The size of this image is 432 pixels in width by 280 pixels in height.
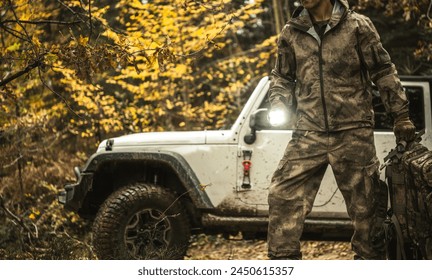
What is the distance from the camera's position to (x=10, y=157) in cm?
762

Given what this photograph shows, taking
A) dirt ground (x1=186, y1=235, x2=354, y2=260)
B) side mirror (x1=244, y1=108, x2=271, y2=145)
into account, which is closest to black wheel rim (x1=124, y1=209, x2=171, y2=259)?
side mirror (x1=244, y1=108, x2=271, y2=145)

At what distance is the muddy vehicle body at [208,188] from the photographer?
5.17m

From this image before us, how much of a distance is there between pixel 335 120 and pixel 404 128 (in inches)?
16.4

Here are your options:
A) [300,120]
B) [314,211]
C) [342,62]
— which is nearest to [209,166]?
[314,211]

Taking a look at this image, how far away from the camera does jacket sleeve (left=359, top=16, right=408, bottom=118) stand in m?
3.91

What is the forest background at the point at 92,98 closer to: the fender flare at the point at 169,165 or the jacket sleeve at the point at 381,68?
the fender flare at the point at 169,165

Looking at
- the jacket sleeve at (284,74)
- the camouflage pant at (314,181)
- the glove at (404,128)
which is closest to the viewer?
the glove at (404,128)

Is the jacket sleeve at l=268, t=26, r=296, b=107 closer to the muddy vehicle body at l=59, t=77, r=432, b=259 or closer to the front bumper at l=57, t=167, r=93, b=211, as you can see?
the muddy vehicle body at l=59, t=77, r=432, b=259

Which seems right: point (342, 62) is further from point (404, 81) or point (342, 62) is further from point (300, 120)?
point (404, 81)

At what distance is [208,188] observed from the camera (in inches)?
208

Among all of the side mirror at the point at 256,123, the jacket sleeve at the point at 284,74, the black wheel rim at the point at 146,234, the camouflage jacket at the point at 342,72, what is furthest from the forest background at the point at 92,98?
the camouflage jacket at the point at 342,72

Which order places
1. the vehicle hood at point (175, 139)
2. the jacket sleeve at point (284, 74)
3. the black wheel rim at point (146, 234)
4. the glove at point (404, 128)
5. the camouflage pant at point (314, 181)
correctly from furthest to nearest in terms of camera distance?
the vehicle hood at point (175, 139)
the black wheel rim at point (146, 234)
the jacket sleeve at point (284, 74)
the camouflage pant at point (314, 181)
the glove at point (404, 128)

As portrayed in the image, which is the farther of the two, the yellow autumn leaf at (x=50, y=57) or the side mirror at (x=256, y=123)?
the side mirror at (x=256, y=123)

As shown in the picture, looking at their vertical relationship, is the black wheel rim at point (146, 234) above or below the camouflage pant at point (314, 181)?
below
